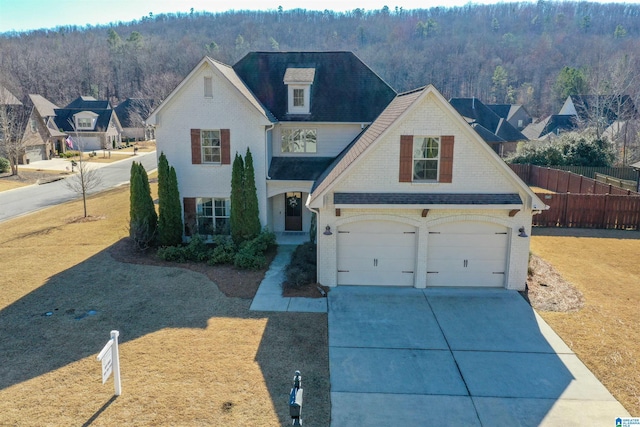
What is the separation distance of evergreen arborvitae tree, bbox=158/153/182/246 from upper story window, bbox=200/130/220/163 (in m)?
1.66

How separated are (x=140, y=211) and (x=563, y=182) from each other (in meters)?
28.9

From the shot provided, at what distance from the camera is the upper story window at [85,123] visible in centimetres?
6438

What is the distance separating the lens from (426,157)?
14578mm

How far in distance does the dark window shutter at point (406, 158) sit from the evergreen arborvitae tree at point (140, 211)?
36.2 ft

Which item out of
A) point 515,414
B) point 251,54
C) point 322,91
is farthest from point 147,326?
point 251,54

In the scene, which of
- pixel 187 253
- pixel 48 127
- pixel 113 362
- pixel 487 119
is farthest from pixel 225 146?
pixel 48 127

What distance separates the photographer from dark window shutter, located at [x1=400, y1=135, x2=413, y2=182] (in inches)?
562

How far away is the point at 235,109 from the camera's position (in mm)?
19188

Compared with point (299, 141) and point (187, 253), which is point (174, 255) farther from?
point (299, 141)

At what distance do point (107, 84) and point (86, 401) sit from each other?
11306cm

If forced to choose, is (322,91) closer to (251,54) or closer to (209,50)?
(251,54)

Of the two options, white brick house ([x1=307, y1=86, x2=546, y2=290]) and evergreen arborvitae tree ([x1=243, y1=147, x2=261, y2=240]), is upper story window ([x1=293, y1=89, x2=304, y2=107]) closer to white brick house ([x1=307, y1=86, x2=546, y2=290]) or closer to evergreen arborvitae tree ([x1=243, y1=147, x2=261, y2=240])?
evergreen arborvitae tree ([x1=243, y1=147, x2=261, y2=240])

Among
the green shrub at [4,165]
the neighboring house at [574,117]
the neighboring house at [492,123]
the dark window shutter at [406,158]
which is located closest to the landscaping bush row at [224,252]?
the dark window shutter at [406,158]

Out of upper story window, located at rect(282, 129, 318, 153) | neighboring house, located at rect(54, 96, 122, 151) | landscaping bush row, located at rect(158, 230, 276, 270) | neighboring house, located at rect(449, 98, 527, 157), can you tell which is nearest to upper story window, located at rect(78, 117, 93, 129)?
neighboring house, located at rect(54, 96, 122, 151)
